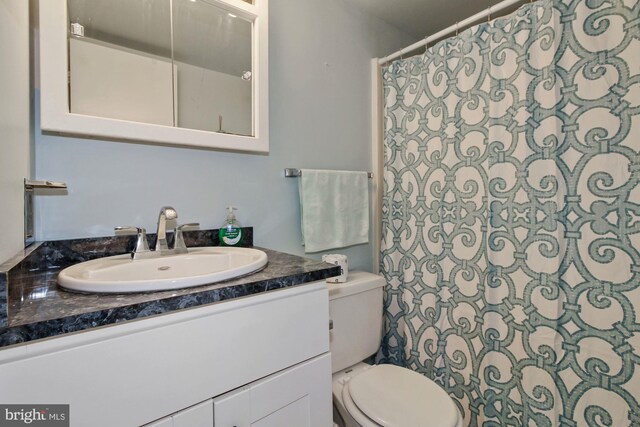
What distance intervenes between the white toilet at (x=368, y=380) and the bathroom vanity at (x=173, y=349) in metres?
0.24

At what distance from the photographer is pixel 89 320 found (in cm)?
53

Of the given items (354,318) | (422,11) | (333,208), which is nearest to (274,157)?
(333,208)

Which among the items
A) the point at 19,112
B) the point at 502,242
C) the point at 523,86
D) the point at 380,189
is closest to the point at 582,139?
the point at 523,86

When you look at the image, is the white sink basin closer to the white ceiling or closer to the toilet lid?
the toilet lid

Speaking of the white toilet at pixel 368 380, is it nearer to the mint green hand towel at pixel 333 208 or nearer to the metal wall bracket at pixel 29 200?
the mint green hand towel at pixel 333 208

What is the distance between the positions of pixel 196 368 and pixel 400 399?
780 millimetres

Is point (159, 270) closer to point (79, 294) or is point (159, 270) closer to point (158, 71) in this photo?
point (79, 294)

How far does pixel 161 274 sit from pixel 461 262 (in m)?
1.17

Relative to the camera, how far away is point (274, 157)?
1330 millimetres

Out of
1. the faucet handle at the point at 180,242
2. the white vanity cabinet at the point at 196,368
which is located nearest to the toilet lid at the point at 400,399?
the white vanity cabinet at the point at 196,368

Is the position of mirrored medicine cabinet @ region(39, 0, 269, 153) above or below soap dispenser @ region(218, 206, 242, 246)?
above

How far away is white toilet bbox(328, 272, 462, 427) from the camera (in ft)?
3.27

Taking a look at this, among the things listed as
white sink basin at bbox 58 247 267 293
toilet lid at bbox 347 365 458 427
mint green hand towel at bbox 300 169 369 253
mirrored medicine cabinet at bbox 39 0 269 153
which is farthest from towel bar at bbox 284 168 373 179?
toilet lid at bbox 347 365 458 427

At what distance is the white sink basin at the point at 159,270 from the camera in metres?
0.63
